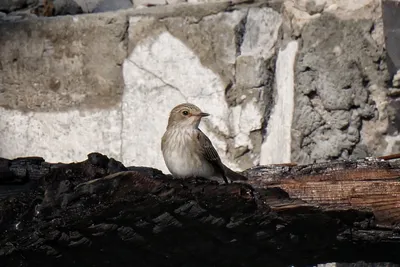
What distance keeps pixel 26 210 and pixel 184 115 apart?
2.09 meters

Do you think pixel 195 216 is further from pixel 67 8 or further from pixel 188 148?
pixel 188 148

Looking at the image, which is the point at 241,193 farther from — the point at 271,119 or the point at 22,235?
the point at 271,119

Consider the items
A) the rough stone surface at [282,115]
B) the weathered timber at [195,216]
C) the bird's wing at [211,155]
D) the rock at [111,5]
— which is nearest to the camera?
the weathered timber at [195,216]

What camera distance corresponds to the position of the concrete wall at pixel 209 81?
13.0 feet

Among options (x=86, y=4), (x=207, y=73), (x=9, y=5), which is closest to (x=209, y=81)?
(x=207, y=73)

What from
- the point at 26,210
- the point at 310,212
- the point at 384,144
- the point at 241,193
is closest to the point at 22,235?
the point at 26,210

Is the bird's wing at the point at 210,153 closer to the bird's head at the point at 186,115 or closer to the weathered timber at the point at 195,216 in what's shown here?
the bird's head at the point at 186,115

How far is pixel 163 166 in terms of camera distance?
471 cm

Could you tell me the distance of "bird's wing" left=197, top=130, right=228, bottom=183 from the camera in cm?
431

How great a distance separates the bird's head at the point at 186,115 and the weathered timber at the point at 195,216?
1.32 m

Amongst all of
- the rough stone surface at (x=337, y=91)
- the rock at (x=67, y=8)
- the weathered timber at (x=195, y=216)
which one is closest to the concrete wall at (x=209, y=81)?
the rough stone surface at (x=337, y=91)

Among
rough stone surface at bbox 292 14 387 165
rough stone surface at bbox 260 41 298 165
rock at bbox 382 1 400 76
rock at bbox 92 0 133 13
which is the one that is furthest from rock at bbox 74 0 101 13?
rock at bbox 382 1 400 76

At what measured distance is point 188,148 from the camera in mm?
5430

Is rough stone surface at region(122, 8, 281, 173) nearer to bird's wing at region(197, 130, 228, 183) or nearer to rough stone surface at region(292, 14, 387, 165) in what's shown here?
bird's wing at region(197, 130, 228, 183)
